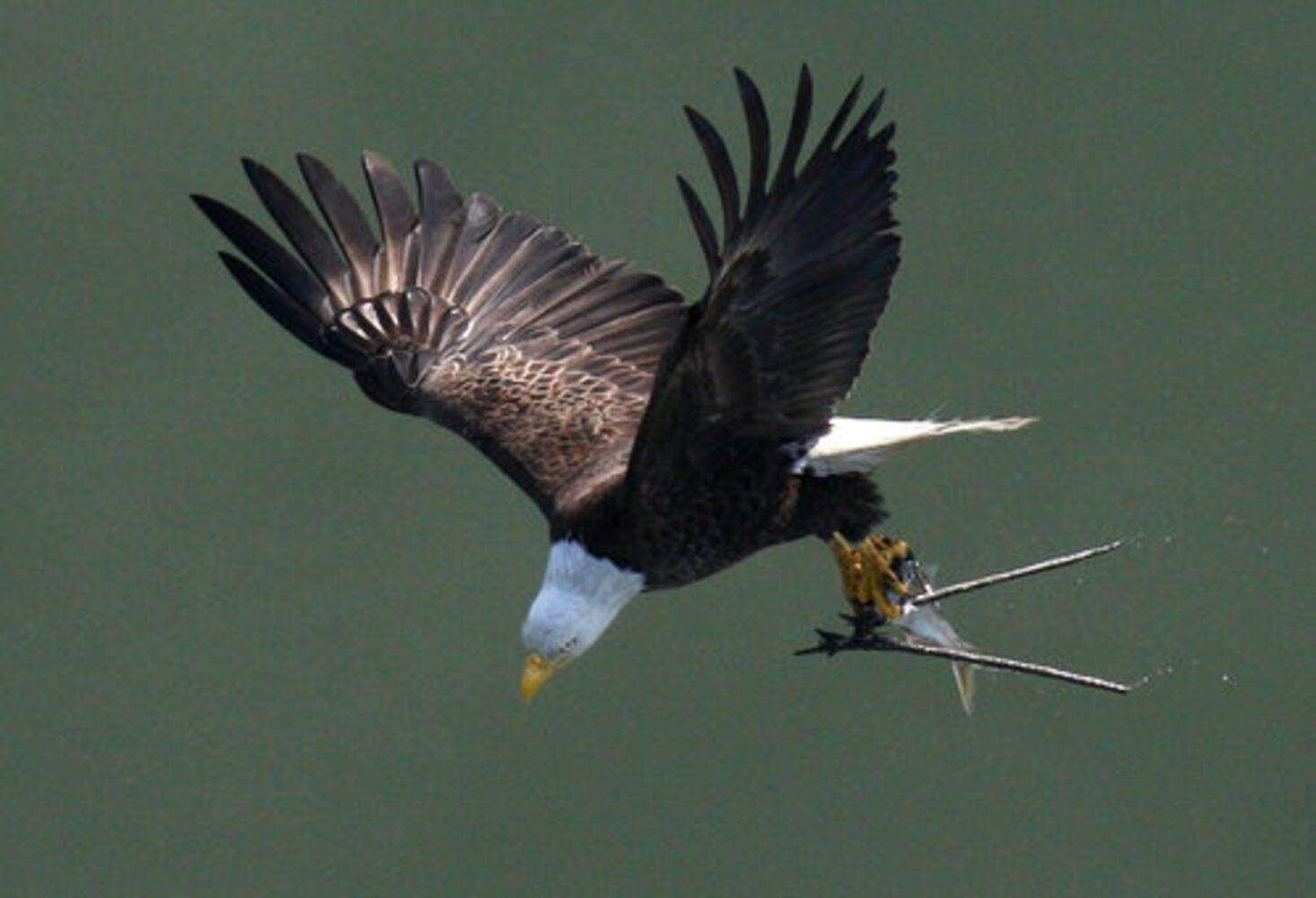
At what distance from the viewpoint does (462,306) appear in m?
11.8

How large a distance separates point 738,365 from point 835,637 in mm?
903

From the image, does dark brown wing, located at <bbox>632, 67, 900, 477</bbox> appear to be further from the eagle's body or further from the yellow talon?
the yellow talon

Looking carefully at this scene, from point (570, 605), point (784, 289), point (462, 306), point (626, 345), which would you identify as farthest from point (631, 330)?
point (784, 289)

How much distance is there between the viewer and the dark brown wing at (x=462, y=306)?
36.8 ft

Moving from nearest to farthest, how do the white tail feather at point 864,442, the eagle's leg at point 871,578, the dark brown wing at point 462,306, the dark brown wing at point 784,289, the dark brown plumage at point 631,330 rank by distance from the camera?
the dark brown wing at point 784,289 < the dark brown plumage at point 631,330 < the white tail feather at point 864,442 < the eagle's leg at point 871,578 < the dark brown wing at point 462,306

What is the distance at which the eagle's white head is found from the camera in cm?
1015

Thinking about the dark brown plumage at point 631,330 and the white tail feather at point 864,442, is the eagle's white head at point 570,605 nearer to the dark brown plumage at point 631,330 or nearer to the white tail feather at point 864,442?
the dark brown plumage at point 631,330

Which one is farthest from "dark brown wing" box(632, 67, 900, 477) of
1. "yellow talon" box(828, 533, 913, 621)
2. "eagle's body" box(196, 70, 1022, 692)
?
"yellow talon" box(828, 533, 913, 621)

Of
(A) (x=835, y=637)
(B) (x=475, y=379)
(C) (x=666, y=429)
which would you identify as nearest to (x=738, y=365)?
(C) (x=666, y=429)

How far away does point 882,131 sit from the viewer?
9.46 meters

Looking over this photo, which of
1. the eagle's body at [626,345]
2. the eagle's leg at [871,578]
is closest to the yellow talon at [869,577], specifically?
the eagle's leg at [871,578]

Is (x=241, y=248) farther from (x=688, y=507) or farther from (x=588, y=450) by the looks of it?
(x=688, y=507)

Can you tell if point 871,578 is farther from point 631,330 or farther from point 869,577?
point 631,330

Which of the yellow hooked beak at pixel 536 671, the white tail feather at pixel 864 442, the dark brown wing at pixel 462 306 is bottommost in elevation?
the yellow hooked beak at pixel 536 671
